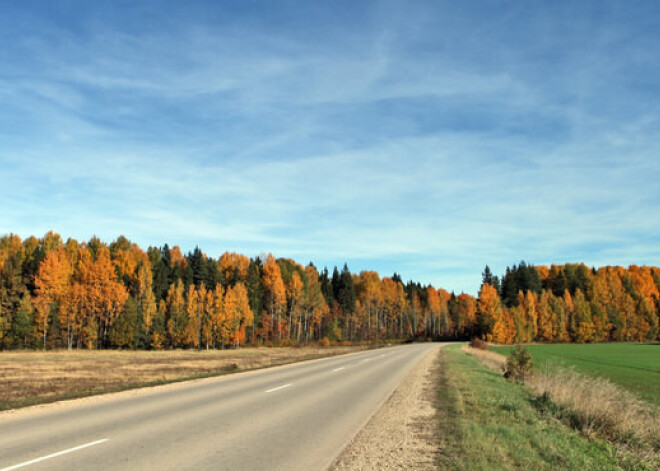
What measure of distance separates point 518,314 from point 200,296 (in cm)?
7316

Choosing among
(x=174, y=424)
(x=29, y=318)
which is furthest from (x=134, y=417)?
(x=29, y=318)

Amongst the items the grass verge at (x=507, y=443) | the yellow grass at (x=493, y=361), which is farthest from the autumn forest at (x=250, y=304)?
the grass verge at (x=507, y=443)

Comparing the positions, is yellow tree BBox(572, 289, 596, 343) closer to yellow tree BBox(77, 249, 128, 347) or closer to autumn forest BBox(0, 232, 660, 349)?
autumn forest BBox(0, 232, 660, 349)

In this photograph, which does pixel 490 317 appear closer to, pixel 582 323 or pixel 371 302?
pixel 582 323

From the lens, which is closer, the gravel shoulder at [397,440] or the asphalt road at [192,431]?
the asphalt road at [192,431]

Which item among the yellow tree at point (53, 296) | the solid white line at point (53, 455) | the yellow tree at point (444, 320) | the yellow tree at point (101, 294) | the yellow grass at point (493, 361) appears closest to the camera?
the solid white line at point (53, 455)

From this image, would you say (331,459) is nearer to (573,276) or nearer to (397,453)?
(397,453)

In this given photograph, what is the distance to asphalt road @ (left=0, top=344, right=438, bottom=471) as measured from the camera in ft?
23.3

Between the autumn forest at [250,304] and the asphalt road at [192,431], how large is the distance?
63.5 metres

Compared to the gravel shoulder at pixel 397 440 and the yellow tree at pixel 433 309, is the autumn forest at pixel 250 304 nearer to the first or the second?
the yellow tree at pixel 433 309

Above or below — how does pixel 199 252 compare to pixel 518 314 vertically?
above

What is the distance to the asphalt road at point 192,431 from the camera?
709 cm

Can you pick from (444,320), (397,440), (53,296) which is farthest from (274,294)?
(397,440)

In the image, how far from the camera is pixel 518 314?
4218 inches
